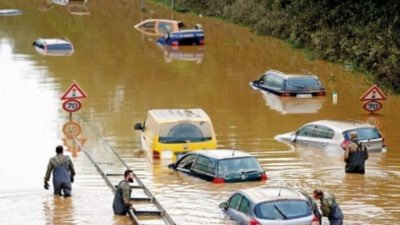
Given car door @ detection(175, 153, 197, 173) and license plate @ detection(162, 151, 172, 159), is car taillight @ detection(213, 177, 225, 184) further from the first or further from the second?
license plate @ detection(162, 151, 172, 159)

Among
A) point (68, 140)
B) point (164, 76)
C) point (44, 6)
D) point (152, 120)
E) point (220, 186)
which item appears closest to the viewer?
point (220, 186)

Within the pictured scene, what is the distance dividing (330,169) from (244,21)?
158ft

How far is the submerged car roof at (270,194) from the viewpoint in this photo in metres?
22.4

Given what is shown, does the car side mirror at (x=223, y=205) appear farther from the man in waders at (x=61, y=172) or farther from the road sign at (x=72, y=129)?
the road sign at (x=72, y=129)

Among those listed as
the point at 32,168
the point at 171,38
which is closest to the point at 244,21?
the point at 171,38

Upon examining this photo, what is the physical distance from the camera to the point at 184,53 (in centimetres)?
6538

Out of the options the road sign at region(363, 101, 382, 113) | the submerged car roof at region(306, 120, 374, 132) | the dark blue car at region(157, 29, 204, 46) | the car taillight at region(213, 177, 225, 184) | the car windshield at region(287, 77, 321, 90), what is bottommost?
the car taillight at region(213, 177, 225, 184)

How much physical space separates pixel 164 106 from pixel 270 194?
2203 centimetres

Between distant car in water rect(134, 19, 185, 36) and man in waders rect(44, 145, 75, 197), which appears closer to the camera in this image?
man in waders rect(44, 145, 75, 197)

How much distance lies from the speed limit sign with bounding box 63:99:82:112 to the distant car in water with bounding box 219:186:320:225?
17594 millimetres

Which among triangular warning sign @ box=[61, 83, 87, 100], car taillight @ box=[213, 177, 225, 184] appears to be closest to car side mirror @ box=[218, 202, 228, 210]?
car taillight @ box=[213, 177, 225, 184]

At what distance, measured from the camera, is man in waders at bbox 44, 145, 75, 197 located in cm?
2700

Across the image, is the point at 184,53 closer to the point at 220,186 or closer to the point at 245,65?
the point at 245,65

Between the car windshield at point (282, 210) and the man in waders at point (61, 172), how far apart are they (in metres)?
6.58
